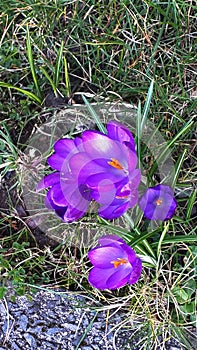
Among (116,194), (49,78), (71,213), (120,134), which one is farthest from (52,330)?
(49,78)

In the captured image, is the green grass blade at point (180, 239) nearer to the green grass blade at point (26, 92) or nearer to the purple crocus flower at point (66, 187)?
the purple crocus flower at point (66, 187)

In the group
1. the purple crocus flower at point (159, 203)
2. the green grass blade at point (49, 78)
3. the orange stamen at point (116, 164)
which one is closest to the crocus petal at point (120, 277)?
the purple crocus flower at point (159, 203)

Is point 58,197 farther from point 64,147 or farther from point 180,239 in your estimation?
point 180,239

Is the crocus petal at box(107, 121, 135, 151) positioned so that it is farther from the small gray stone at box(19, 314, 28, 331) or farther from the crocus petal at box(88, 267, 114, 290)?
the small gray stone at box(19, 314, 28, 331)

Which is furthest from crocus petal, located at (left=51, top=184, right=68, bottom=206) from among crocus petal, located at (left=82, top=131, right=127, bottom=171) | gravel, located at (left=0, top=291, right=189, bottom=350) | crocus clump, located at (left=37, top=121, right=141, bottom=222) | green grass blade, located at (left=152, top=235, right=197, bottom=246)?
gravel, located at (left=0, top=291, right=189, bottom=350)

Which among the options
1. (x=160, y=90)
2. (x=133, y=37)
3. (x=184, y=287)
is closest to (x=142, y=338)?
(x=184, y=287)

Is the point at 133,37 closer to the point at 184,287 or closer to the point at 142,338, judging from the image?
the point at 184,287
